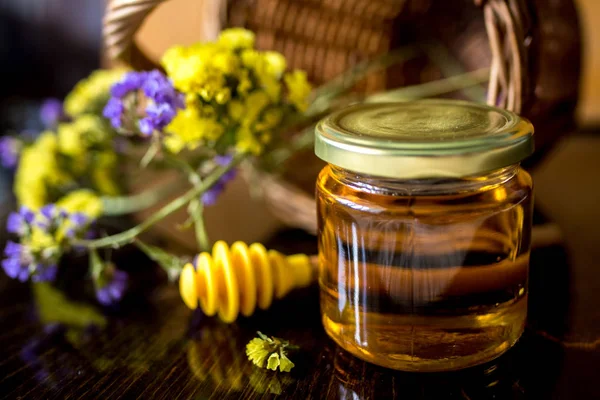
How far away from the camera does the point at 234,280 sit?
52 centimetres

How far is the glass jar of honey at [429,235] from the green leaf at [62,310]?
0.84 ft

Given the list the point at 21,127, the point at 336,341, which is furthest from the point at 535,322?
the point at 21,127

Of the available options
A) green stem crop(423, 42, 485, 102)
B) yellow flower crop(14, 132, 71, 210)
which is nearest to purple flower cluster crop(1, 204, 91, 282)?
yellow flower crop(14, 132, 71, 210)

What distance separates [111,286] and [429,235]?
0.33 meters

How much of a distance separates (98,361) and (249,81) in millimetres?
272

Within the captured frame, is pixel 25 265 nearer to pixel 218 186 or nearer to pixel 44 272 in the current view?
pixel 44 272

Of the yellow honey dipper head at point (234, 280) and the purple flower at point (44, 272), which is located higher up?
the yellow honey dipper head at point (234, 280)

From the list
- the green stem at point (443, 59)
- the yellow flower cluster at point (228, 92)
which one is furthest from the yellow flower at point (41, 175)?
the green stem at point (443, 59)

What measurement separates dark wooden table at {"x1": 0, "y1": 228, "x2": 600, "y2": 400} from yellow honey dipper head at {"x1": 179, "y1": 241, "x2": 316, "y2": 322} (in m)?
0.02

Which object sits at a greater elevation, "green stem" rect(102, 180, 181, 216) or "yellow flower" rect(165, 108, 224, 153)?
"yellow flower" rect(165, 108, 224, 153)

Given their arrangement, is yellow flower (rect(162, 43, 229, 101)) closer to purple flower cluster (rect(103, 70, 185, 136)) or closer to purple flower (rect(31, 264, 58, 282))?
purple flower cluster (rect(103, 70, 185, 136))

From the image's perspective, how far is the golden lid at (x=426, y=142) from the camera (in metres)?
0.39

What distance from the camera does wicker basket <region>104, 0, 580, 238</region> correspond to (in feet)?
1.66

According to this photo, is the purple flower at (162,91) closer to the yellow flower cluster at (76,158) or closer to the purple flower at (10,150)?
the yellow flower cluster at (76,158)
